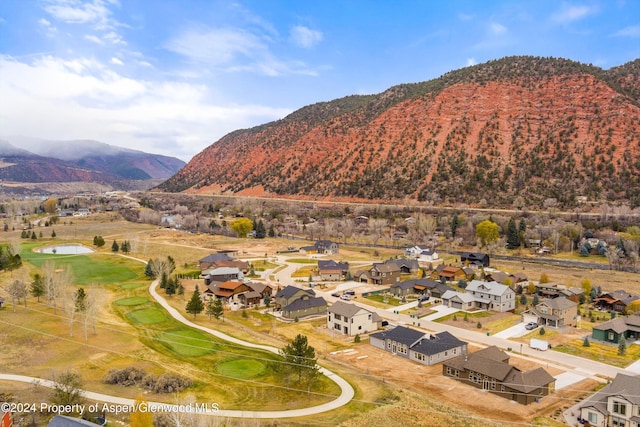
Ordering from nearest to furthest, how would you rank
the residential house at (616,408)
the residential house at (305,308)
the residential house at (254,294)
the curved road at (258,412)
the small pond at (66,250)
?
the curved road at (258,412)
the residential house at (616,408)
the residential house at (305,308)
the residential house at (254,294)
the small pond at (66,250)

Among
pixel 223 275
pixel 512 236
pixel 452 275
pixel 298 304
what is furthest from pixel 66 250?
pixel 512 236

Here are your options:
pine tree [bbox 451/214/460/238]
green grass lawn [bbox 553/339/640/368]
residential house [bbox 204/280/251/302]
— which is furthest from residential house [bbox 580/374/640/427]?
pine tree [bbox 451/214/460/238]

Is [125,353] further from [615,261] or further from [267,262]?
[615,261]

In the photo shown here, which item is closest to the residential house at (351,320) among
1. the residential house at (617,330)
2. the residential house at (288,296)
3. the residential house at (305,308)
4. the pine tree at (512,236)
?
the residential house at (305,308)

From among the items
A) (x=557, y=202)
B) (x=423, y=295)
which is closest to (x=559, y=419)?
(x=423, y=295)

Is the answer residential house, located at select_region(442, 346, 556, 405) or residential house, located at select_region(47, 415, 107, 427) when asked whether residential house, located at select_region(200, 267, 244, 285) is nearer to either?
residential house, located at select_region(442, 346, 556, 405)

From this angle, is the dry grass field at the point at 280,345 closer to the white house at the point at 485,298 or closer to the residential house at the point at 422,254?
the white house at the point at 485,298
